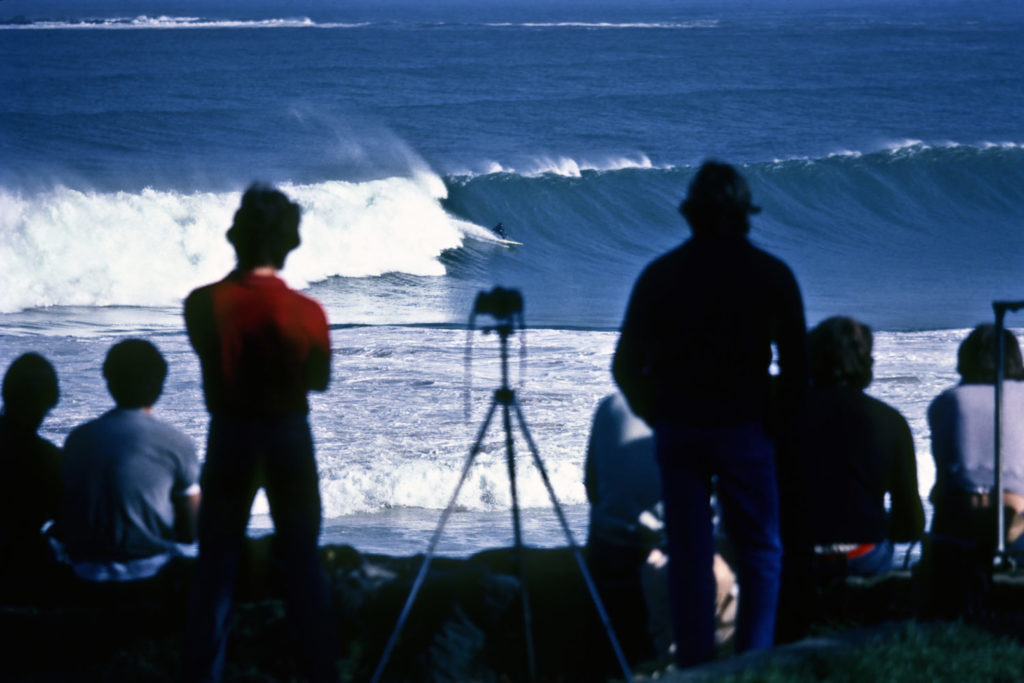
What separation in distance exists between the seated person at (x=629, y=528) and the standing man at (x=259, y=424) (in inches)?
26.9

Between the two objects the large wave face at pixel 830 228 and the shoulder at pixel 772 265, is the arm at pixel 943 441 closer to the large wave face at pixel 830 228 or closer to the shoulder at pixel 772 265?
the shoulder at pixel 772 265

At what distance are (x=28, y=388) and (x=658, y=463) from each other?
4.92 feet

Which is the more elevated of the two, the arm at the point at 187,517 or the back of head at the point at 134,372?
the back of head at the point at 134,372

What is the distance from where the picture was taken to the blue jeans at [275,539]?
106 inches

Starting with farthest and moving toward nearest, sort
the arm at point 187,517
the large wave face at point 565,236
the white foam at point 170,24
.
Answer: the white foam at point 170,24, the large wave face at point 565,236, the arm at point 187,517

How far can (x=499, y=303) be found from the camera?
2881mm

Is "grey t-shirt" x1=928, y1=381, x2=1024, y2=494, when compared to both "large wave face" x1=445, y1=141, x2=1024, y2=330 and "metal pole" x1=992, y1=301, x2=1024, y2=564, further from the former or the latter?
"large wave face" x1=445, y1=141, x2=1024, y2=330

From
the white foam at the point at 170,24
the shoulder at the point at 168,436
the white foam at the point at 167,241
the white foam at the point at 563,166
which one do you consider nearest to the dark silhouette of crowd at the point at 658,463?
the shoulder at the point at 168,436

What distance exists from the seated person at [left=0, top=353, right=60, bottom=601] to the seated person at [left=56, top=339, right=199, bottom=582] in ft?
0.46

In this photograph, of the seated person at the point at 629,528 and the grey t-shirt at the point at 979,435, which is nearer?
the seated person at the point at 629,528

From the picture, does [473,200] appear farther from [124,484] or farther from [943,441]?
[124,484]

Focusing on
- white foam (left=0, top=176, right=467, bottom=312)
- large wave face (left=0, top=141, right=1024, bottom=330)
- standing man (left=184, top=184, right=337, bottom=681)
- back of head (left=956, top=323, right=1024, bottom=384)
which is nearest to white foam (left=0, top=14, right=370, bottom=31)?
large wave face (left=0, top=141, right=1024, bottom=330)

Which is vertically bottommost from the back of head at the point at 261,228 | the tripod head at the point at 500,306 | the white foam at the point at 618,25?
the tripod head at the point at 500,306

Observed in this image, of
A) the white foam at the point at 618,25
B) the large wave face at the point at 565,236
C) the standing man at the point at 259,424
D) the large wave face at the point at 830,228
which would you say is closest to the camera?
the standing man at the point at 259,424
